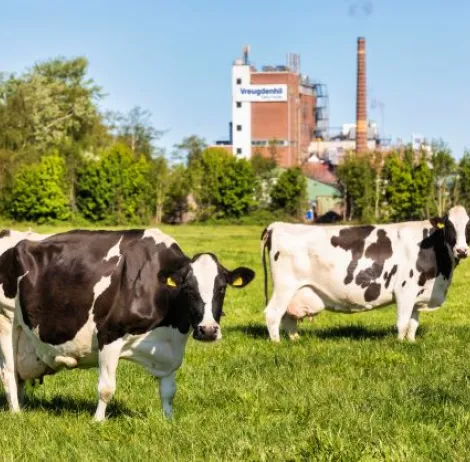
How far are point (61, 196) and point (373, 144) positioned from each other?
227 ft

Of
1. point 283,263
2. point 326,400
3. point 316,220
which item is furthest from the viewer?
point 316,220

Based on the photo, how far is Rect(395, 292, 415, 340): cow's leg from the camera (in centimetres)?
1452

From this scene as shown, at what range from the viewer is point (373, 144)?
144125mm

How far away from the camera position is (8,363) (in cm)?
963

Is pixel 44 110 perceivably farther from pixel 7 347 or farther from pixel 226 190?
pixel 7 347

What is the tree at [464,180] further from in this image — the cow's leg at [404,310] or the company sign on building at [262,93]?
the cow's leg at [404,310]

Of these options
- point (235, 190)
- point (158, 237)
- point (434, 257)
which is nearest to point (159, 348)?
point (158, 237)

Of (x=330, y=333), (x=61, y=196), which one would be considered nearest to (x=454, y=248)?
(x=330, y=333)

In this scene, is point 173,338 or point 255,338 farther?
point 255,338

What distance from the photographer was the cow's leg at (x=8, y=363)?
9.59m

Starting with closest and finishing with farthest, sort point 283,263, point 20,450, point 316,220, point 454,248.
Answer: point 20,450
point 454,248
point 283,263
point 316,220

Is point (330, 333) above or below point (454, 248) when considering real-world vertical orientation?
below

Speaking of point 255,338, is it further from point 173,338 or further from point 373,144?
point 373,144

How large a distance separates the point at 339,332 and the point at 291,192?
78035 mm
